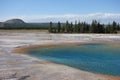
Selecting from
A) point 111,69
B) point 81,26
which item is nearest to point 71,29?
point 81,26

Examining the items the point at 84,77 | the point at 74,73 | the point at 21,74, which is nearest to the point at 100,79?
the point at 84,77

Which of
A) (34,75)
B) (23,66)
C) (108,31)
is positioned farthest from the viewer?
(108,31)

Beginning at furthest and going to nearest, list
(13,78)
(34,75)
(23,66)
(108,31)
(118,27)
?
(118,27) < (108,31) < (23,66) < (34,75) < (13,78)

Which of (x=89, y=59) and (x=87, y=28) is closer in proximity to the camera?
(x=89, y=59)

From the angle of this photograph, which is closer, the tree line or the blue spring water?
the blue spring water

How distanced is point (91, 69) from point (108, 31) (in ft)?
232

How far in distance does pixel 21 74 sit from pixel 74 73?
11.2ft

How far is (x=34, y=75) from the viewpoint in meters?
16.2

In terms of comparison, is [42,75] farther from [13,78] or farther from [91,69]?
[91,69]

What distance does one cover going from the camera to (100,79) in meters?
15.6

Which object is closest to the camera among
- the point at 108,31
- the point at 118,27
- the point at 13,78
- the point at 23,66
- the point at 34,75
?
the point at 13,78

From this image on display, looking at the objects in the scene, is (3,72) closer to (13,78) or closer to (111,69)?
(13,78)

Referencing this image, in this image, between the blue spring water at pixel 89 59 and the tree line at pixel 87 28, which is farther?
the tree line at pixel 87 28

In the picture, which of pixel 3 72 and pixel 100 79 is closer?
pixel 100 79
